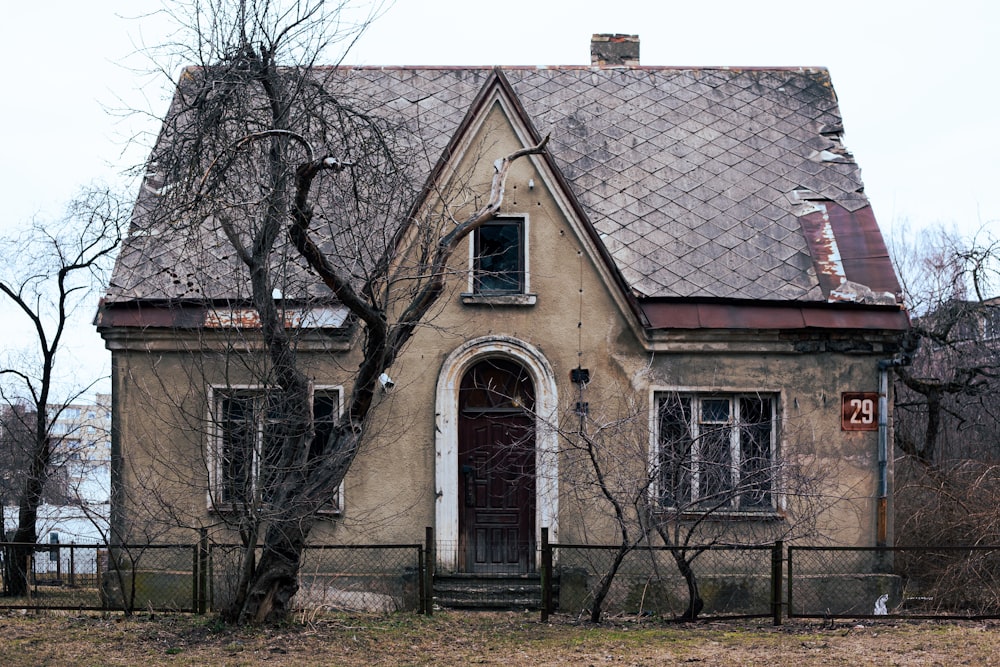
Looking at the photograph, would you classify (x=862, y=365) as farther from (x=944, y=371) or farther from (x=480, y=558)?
(x=944, y=371)

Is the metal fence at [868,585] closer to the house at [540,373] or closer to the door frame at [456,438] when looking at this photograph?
the house at [540,373]

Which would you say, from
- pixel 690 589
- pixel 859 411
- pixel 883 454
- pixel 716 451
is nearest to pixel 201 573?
pixel 690 589

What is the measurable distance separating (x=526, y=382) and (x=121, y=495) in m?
5.17

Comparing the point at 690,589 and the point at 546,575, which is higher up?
the point at 546,575

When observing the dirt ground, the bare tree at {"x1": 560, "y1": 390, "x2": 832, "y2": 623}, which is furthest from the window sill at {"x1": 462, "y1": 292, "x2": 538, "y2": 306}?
the dirt ground

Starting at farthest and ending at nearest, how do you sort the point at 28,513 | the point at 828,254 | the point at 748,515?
the point at 28,513 < the point at 828,254 < the point at 748,515

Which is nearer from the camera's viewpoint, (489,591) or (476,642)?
(476,642)

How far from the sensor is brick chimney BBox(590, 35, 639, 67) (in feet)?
61.5

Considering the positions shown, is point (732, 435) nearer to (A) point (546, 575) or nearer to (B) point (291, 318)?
(A) point (546, 575)

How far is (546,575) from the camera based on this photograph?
11852 millimetres

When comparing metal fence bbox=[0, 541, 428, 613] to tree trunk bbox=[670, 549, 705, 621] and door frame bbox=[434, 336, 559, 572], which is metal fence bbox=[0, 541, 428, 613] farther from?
tree trunk bbox=[670, 549, 705, 621]

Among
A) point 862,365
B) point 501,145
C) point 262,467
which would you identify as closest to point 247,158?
point 262,467

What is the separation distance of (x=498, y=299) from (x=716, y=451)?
→ 328cm

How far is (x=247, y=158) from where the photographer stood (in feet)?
35.5
